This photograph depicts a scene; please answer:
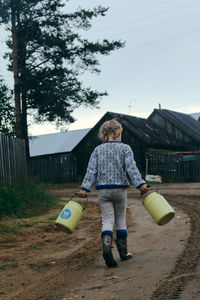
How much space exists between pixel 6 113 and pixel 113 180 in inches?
688

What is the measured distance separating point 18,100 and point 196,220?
1434cm

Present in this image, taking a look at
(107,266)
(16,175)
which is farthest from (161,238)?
(16,175)

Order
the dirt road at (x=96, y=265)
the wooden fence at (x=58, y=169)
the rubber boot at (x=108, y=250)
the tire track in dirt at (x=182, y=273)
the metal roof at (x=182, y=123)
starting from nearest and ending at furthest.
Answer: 1. the tire track in dirt at (x=182, y=273)
2. the dirt road at (x=96, y=265)
3. the rubber boot at (x=108, y=250)
4. the wooden fence at (x=58, y=169)
5. the metal roof at (x=182, y=123)

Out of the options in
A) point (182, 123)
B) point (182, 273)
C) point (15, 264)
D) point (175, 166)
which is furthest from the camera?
point (182, 123)

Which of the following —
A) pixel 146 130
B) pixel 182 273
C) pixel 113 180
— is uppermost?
pixel 146 130

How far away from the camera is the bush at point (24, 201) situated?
864cm

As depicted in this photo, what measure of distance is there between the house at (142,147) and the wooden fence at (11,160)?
11.7 metres

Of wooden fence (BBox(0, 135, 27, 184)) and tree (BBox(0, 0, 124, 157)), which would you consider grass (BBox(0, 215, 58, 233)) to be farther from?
tree (BBox(0, 0, 124, 157))

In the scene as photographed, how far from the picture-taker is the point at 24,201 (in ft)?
32.1

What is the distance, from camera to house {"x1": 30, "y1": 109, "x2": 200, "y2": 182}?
2391cm

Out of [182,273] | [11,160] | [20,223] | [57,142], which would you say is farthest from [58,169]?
[182,273]

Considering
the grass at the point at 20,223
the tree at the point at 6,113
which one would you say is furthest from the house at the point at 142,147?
the grass at the point at 20,223

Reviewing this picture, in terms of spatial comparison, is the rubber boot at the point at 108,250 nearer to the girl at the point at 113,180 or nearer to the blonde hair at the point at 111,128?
the girl at the point at 113,180

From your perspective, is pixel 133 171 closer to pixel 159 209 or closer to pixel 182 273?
pixel 159 209
